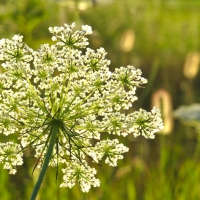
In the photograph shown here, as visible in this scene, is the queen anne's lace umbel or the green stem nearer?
the green stem

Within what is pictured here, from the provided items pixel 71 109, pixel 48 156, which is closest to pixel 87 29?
pixel 71 109

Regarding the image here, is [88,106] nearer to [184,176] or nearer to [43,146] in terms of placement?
[43,146]

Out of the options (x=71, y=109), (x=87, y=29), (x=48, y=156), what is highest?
(x=87, y=29)

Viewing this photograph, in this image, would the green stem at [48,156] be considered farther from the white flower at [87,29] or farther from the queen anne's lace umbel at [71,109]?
the white flower at [87,29]

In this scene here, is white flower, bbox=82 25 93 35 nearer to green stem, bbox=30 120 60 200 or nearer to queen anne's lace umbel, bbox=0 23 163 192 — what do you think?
queen anne's lace umbel, bbox=0 23 163 192

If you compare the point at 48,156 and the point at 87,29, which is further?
the point at 87,29

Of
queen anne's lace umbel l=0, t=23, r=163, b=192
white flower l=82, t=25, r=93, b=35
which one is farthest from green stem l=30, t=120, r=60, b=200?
white flower l=82, t=25, r=93, b=35

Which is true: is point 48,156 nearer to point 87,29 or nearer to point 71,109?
point 71,109

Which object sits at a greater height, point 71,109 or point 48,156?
point 71,109

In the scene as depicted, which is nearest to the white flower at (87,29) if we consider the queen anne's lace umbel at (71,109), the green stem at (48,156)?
the queen anne's lace umbel at (71,109)
